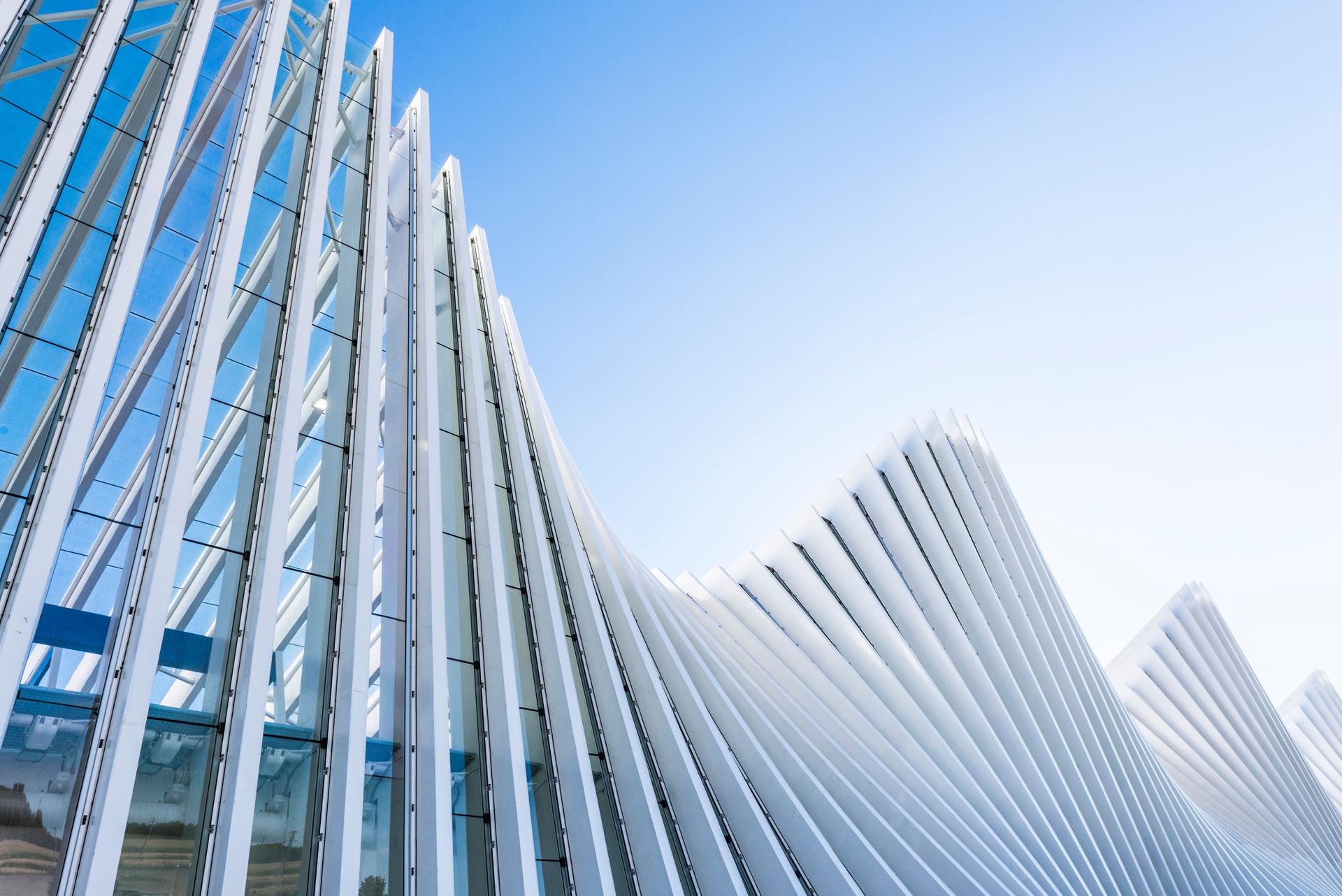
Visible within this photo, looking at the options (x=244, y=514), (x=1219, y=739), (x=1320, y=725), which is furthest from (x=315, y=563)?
(x=1320, y=725)

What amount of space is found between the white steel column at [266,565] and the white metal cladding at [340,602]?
0.03 meters

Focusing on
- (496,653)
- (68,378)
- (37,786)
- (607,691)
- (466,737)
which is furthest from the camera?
(607,691)

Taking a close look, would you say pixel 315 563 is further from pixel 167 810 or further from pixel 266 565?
pixel 167 810

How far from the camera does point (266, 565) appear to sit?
7203mm

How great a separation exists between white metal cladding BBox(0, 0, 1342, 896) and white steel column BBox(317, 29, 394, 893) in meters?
0.03

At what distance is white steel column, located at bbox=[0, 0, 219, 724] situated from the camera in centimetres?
546

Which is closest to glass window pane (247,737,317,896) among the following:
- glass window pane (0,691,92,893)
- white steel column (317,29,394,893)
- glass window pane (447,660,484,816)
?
white steel column (317,29,394,893)

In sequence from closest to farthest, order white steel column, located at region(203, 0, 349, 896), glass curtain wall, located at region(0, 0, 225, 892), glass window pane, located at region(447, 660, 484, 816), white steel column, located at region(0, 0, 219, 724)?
1. white steel column, located at region(0, 0, 219, 724)
2. glass curtain wall, located at region(0, 0, 225, 892)
3. white steel column, located at region(203, 0, 349, 896)
4. glass window pane, located at region(447, 660, 484, 816)

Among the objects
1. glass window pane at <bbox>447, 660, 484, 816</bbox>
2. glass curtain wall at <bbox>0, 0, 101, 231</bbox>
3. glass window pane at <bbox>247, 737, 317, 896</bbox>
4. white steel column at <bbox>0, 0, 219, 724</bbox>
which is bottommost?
glass window pane at <bbox>247, 737, 317, 896</bbox>

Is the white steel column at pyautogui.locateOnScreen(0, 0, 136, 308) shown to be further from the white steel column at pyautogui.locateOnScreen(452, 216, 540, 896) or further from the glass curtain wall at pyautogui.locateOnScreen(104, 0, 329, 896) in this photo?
the white steel column at pyautogui.locateOnScreen(452, 216, 540, 896)

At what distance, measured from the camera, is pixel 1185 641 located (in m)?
29.8

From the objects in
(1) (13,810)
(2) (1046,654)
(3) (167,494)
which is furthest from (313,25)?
(2) (1046,654)

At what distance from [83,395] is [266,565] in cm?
173

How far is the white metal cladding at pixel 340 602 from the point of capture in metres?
6.18
